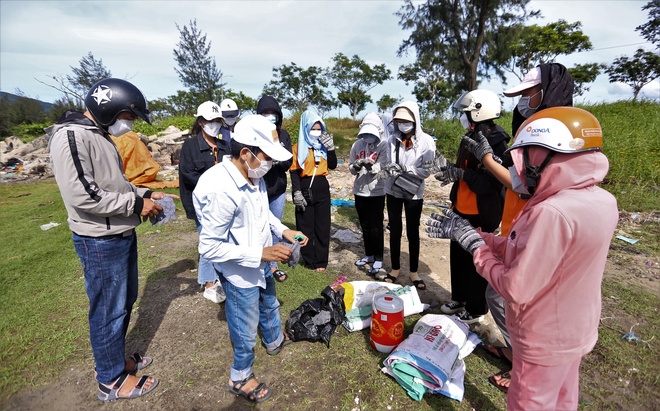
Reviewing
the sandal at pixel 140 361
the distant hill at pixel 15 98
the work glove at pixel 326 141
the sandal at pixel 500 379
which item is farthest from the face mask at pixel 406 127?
the distant hill at pixel 15 98

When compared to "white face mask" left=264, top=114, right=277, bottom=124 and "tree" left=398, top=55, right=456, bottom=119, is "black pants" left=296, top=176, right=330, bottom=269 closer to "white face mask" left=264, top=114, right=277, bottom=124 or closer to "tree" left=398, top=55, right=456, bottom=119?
"white face mask" left=264, top=114, right=277, bottom=124

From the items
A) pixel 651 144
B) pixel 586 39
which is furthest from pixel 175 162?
pixel 586 39

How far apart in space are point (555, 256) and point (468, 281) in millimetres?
2035

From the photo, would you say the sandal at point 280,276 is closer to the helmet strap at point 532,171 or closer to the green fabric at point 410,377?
the green fabric at point 410,377

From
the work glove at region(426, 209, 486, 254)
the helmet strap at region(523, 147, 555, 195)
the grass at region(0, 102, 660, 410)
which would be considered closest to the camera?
the helmet strap at region(523, 147, 555, 195)

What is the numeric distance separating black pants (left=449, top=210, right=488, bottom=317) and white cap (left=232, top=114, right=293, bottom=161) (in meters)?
2.08

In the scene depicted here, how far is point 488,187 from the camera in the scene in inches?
110

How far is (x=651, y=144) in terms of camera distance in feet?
27.0

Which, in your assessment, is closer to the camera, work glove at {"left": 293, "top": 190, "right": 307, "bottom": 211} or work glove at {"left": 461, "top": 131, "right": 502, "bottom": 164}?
work glove at {"left": 461, "top": 131, "right": 502, "bottom": 164}

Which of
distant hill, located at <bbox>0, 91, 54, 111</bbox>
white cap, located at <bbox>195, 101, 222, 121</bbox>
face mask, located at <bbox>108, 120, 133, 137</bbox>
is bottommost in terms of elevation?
face mask, located at <bbox>108, 120, 133, 137</bbox>

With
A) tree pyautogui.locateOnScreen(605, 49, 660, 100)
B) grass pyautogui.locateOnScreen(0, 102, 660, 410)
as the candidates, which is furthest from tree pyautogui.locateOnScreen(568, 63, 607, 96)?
grass pyautogui.locateOnScreen(0, 102, 660, 410)

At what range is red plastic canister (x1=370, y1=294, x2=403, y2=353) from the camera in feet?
8.73

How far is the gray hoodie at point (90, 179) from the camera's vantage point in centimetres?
191

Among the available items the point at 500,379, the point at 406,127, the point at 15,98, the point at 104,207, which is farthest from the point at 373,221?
the point at 15,98
